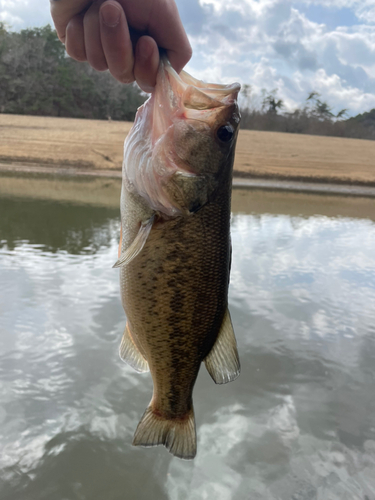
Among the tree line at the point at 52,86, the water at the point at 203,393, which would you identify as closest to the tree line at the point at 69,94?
the tree line at the point at 52,86

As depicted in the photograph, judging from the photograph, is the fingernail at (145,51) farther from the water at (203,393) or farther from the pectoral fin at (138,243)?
the water at (203,393)

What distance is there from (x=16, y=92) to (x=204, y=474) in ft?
94.5

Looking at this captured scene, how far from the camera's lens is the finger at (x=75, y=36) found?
1303 mm

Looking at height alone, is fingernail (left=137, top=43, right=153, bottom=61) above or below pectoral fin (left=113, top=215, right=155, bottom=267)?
above

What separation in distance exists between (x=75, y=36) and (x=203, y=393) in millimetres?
2965

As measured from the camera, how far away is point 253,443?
2.90 m

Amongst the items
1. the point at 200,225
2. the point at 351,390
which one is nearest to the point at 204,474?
the point at 351,390

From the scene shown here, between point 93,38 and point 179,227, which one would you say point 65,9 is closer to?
point 93,38

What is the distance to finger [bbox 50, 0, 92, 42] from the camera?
124cm

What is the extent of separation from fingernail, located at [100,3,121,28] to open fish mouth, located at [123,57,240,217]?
0.20m

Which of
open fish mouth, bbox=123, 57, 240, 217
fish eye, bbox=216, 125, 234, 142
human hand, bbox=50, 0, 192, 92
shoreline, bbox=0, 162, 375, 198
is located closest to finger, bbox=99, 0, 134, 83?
human hand, bbox=50, 0, 192, 92

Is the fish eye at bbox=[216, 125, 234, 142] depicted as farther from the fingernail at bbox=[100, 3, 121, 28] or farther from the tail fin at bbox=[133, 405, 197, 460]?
the tail fin at bbox=[133, 405, 197, 460]

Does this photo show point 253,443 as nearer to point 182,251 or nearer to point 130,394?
point 130,394

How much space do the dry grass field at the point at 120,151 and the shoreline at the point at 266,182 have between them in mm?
215
